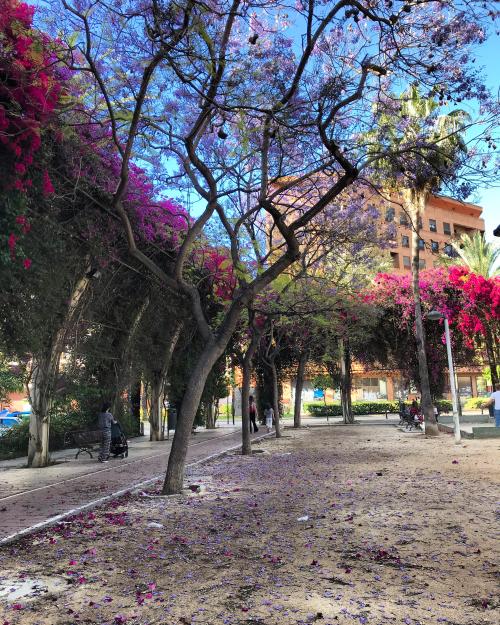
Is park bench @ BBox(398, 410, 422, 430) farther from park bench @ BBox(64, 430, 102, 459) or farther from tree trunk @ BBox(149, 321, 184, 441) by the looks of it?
park bench @ BBox(64, 430, 102, 459)

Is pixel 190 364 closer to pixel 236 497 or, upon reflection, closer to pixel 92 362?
pixel 92 362

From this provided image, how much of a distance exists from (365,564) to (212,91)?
5723 mm

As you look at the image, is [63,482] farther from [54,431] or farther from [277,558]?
[54,431]

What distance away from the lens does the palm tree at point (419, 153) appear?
27.5ft

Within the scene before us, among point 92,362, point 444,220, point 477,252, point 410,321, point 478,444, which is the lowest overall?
point 478,444

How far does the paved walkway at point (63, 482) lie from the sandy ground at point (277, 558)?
2.76ft

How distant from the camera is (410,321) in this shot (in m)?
25.1

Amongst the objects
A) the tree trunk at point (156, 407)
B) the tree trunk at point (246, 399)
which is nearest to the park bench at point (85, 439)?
the tree trunk at point (246, 399)

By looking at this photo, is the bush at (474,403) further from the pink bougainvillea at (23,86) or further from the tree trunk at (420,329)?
the pink bougainvillea at (23,86)

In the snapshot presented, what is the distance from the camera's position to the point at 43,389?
13586 millimetres

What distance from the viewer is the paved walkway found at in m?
7.58

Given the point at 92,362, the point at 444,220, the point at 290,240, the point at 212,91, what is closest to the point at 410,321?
the point at 92,362

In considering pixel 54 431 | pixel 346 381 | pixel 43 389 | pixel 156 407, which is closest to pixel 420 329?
pixel 156 407

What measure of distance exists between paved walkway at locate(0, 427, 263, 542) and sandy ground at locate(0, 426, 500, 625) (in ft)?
2.76
